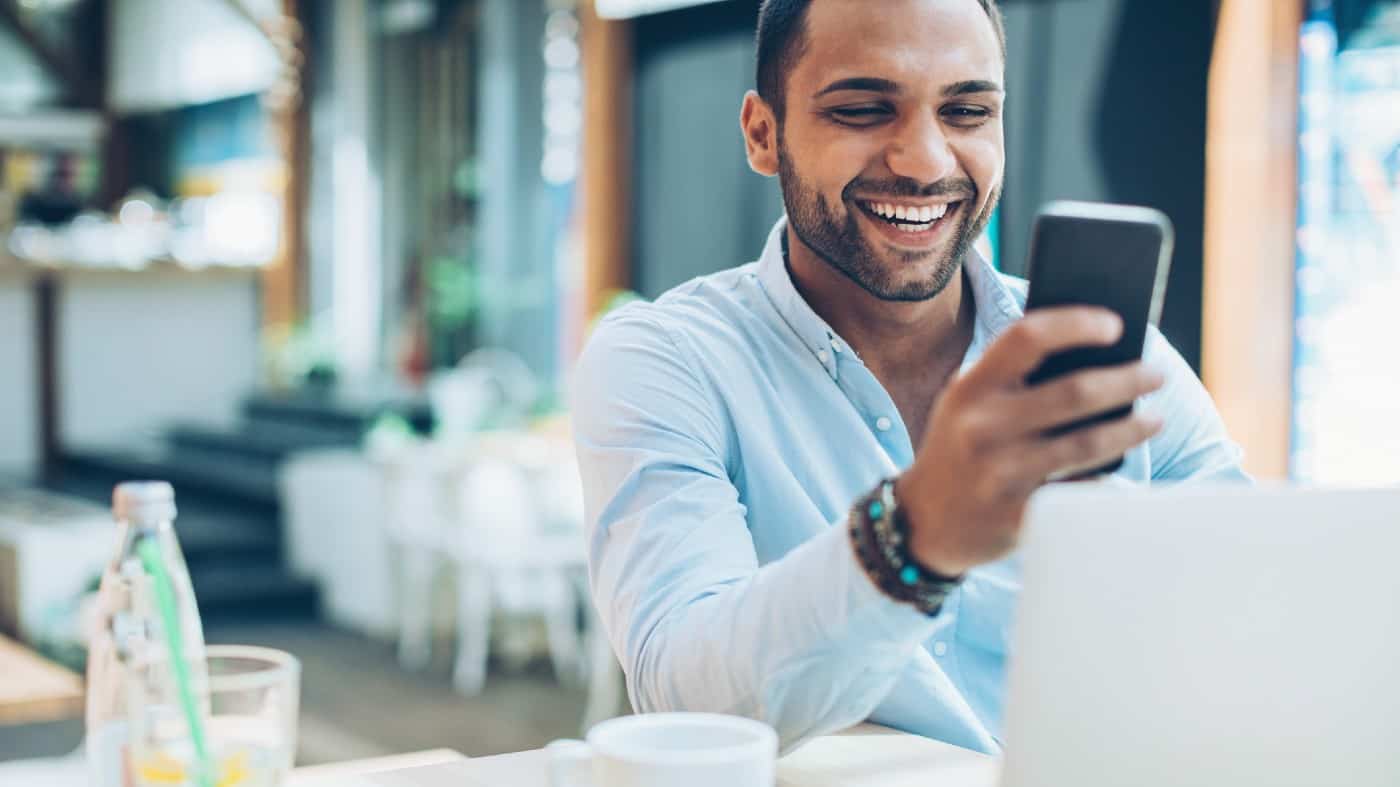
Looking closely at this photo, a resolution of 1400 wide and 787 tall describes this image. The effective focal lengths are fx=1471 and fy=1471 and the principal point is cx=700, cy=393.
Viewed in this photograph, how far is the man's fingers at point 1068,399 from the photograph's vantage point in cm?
76

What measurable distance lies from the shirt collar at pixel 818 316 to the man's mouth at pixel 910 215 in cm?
12

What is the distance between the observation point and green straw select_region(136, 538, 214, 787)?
0.81m

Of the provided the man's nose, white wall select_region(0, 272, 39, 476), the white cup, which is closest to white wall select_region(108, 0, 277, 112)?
white wall select_region(0, 272, 39, 476)

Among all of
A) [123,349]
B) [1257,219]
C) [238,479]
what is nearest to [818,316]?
[1257,219]

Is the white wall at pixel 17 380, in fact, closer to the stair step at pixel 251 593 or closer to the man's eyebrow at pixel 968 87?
the stair step at pixel 251 593

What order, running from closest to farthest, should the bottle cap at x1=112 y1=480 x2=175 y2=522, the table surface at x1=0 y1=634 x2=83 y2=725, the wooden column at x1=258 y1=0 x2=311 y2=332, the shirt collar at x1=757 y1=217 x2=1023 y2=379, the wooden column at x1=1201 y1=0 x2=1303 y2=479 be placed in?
the bottle cap at x1=112 y1=480 x2=175 y2=522 → the shirt collar at x1=757 y1=217 x2=1023 y2=379 → the table surface at x1=0 y1=634 x2=83 y2=725 → the wooden column at x1=1201 y1=0 x2=1303 y2=479 → the wooden column at x1=258 y1=0 x2=311 y2=332

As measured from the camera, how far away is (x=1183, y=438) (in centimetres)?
142

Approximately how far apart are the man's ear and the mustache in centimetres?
15

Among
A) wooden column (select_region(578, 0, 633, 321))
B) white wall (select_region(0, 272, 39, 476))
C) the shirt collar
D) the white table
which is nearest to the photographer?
the white table

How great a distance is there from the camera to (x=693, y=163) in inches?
237

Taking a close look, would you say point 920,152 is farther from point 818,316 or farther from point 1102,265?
point 1102,265

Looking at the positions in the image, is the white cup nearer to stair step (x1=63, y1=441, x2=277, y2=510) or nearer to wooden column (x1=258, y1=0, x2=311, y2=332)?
stair step (x1=63, y1=441, x2=277, y2=510)

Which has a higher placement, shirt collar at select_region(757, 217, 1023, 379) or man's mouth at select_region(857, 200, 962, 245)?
man's mouth at select_region(857, 200, 962, 245)

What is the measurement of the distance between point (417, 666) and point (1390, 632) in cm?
480
